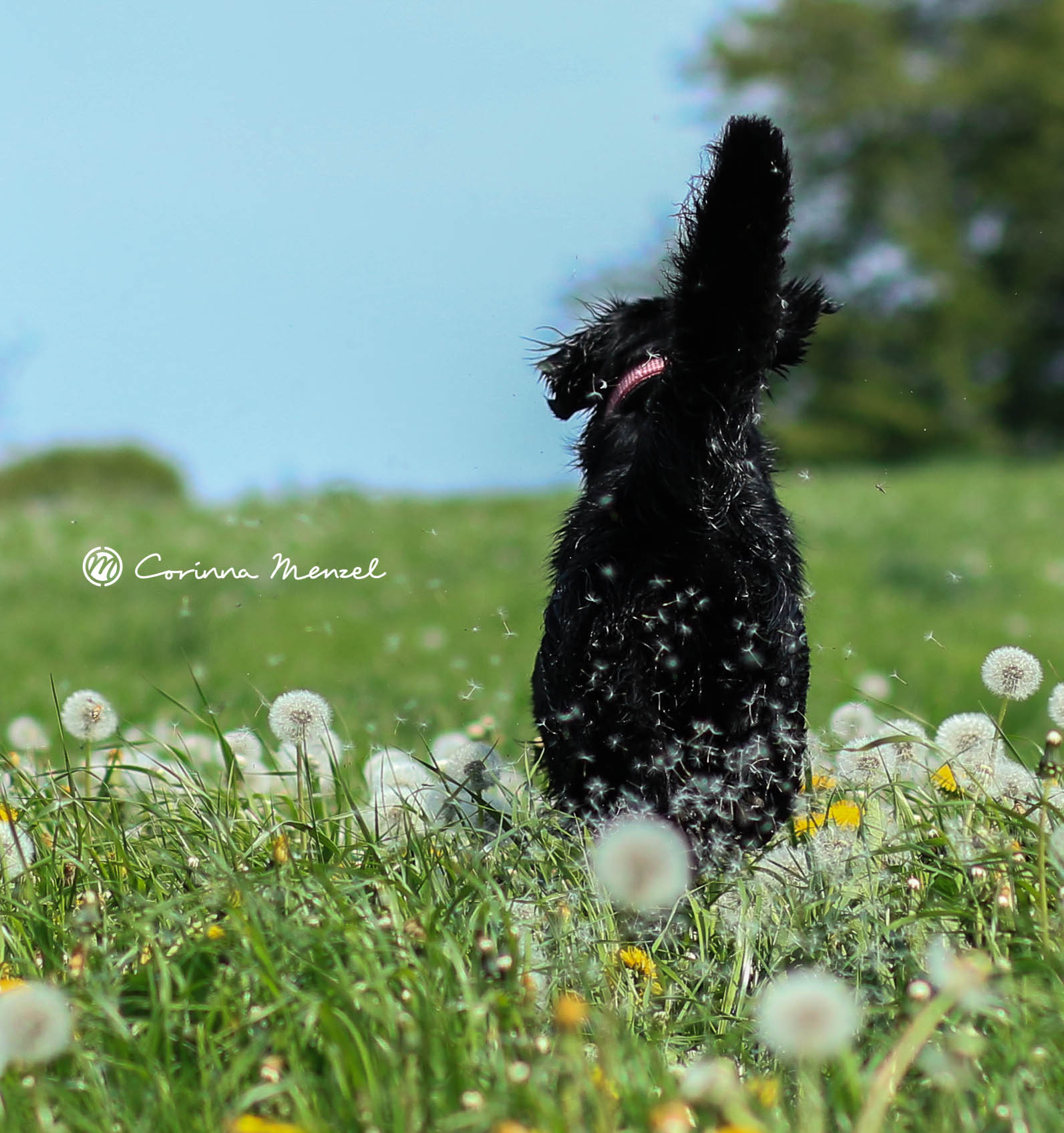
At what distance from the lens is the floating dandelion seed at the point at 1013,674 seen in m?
3.16

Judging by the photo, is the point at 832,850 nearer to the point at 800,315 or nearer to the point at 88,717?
the point at 800,315

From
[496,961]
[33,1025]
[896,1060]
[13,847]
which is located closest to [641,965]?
[496,961]

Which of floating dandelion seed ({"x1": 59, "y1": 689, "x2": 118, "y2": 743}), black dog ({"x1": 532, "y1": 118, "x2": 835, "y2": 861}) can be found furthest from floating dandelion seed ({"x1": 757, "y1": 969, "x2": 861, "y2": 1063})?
floating dandelion seed ({"x1": 59, "y1": 689, "x2": 118, "y2": 743})

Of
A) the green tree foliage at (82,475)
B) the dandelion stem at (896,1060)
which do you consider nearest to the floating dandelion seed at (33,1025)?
the dandelion stem at (896,1060)

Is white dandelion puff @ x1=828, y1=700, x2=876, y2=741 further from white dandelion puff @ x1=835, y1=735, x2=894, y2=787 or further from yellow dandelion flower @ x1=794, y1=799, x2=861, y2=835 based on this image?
yellow dandelion flower @ x1=794, y1=799, x2=861, y2=835

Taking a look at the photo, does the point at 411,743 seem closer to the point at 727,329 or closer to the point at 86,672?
the point at 86,672

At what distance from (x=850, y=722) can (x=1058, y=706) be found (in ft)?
2.01

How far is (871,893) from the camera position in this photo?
2.72 m

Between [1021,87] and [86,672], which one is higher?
[1021,87]

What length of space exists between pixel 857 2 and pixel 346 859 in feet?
108

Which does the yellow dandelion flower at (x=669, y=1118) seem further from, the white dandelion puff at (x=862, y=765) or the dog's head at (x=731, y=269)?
the white dandelion puff at (x=862, y=765)

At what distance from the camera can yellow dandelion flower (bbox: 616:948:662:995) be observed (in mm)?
2629

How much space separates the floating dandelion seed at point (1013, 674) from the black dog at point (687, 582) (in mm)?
585

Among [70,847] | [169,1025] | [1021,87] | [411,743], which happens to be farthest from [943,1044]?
[1021,87]
